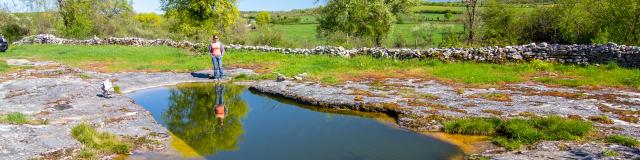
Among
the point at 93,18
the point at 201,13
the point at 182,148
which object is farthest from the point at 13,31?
the point at 182,148

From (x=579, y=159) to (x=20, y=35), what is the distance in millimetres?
55473

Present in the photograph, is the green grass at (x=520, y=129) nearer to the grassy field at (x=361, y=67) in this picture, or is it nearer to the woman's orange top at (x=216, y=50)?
the grassy field at (x=361, y=67)

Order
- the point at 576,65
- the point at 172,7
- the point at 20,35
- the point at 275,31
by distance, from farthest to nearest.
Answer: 1. the point at 20,35
2. the point at 275,31
3. the point at 172,7
4. the point at 576,65

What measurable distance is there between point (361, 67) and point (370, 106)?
9.07 m

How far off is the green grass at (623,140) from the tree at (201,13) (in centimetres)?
2750

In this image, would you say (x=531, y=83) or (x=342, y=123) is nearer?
(x=342, y=123)

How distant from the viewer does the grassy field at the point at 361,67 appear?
18.5 m

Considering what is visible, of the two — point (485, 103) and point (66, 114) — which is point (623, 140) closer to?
point (485, 103)

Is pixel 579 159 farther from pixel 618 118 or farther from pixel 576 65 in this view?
pixel 576 65

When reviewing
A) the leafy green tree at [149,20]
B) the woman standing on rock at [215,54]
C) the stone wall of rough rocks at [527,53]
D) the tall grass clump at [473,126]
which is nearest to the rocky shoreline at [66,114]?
the woman standing on rock at [215,54]

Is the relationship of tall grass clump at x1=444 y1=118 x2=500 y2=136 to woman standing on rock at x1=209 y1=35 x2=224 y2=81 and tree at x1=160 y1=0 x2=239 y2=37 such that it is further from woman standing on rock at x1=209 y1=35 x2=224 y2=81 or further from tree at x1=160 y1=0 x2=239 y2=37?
tree at x1=160 y1=0 x2=239 y2=37

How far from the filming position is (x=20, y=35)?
50531 mm

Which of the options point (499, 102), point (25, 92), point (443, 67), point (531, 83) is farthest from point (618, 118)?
point (25, 92)

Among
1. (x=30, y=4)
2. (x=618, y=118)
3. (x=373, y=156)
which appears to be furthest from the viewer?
(x=30, y=4)
